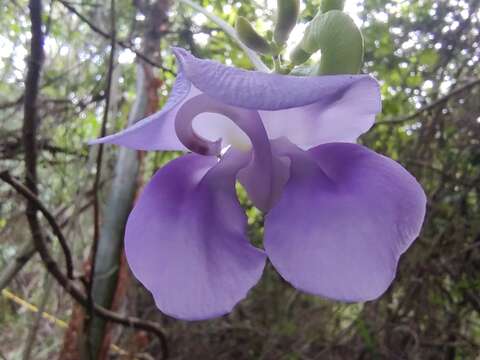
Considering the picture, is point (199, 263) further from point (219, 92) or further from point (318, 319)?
point (318, 319)

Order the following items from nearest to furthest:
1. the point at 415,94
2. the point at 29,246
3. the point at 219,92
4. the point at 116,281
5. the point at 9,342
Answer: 1. the point at 219,92
2. the point at 29,246
3. the point at 116,281
4. the point at 9,342
5. the point at 415,94

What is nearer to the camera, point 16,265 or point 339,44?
point 339,44

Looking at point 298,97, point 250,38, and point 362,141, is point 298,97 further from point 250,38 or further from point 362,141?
point 362,141

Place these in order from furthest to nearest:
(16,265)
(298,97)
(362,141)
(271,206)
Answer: (362,141), (16,265), (271,206), (298,97)

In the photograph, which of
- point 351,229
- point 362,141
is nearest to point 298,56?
point 351,229

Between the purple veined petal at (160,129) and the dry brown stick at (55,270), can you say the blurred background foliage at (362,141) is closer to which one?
the dry brown stick at (55,270)

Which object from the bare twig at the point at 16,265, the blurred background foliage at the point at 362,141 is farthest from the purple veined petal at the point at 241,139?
the blurred background foliage at the point at 362,141

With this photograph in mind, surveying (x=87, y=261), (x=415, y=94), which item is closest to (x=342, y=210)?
(x=87, y=261)
